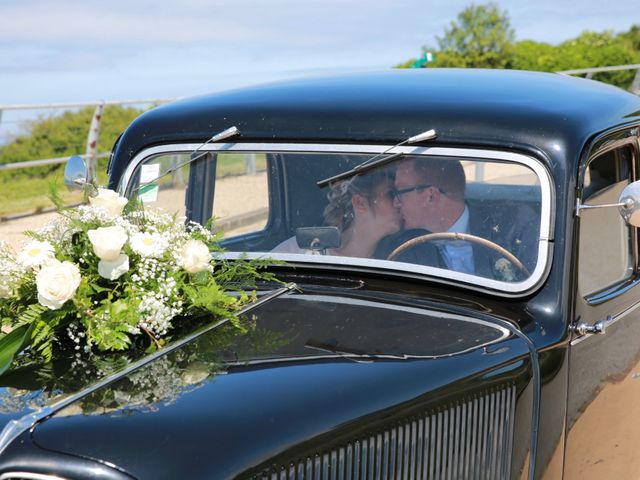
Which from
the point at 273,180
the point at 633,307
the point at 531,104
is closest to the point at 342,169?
the point at 273,180

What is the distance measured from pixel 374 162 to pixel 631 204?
2.76 feet

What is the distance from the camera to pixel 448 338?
2662 millimetres

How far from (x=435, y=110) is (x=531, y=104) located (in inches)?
12.7

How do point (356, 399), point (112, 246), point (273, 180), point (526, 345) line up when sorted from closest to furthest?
point (356, 399), point (112, 246), point (526, 345), point (273, 180)

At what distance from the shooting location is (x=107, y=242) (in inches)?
102

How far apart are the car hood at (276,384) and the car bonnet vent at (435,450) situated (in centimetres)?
6

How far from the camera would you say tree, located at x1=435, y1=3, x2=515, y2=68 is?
20.4m

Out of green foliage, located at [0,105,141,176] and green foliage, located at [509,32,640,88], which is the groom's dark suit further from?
green foliage, located at [509,32,640,88]

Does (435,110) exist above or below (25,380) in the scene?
above

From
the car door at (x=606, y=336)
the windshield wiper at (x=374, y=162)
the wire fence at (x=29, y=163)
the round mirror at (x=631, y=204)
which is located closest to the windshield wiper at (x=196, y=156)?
the windshield wiper at (x=374, y=162)

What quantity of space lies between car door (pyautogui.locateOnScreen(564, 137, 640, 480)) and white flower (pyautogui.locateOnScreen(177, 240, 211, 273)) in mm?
1156

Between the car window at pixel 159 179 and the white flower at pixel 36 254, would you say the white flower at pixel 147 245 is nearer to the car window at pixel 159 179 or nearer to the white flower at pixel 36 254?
the white flower at pixel 36 254

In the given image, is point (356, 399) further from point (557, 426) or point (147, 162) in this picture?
point (147, 162)

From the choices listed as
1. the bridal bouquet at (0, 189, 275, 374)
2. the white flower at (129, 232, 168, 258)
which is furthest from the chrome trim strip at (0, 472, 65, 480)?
the white flower at (129, 232, 168, 258)
